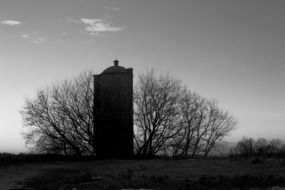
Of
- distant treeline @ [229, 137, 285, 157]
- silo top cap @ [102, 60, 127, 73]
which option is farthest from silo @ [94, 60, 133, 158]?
distant treeline @ [229, 137, 285, 157]

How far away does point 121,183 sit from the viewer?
903cm

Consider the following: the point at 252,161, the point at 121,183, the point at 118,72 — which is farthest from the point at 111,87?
the point at 121,183

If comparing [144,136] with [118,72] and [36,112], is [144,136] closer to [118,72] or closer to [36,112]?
[118,72]

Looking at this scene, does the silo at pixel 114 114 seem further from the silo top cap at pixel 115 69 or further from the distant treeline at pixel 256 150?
the distant treeline at pixel 256 150

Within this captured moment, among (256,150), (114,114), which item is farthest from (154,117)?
(256,150)

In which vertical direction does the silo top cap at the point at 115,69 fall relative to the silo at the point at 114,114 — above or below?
above

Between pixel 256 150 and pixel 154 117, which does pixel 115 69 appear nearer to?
pixel 154 117

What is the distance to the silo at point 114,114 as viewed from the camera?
21.9 metres

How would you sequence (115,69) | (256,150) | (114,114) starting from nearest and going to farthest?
(115,69) → (114,114) → (256,150)

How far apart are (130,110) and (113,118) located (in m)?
1.23

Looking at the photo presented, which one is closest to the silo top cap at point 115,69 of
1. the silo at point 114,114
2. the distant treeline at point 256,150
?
the silo at point 114,114

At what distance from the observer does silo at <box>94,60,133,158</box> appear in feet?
71.9

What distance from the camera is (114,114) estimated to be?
22.3 meters

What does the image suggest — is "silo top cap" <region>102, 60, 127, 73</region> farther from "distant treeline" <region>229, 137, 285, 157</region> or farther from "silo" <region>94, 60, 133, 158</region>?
"distant treeline" <region>229, 137, 285, 157</region>
